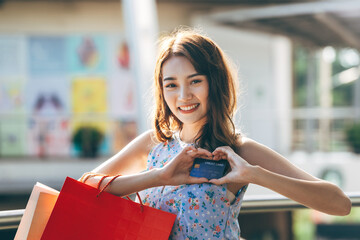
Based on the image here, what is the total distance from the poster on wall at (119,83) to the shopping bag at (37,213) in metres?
9.32

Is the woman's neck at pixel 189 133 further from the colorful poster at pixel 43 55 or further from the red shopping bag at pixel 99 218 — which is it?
the colorful poster at pixel 43 55

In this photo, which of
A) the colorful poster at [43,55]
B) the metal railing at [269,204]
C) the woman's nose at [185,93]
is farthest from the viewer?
the colorful poster at [43,55]

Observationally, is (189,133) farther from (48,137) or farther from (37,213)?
(48,137)

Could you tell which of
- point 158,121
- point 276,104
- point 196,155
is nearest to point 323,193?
point 196,155

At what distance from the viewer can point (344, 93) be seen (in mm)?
38188

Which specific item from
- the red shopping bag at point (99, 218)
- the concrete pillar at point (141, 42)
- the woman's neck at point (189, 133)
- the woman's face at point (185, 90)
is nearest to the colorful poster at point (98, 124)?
the concrete pillar at point (141, 42)

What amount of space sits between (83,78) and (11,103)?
1.60 m

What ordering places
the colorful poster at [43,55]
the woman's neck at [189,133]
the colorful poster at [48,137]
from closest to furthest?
the woman's neck at [189,133] < the colorful poster at [48,137] < the colorful poster at [43,55]

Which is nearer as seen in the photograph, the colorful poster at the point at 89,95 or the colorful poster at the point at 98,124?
the colorful poster at the point at 98,124

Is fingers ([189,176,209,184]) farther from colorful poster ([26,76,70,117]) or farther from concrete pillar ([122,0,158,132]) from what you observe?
colorful poster ([26,76,70,117])

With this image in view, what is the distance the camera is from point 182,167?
5.44 ft

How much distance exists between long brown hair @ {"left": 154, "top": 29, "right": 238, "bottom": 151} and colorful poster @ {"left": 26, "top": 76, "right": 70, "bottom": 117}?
9314 mm

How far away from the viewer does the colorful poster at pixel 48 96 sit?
10.8m

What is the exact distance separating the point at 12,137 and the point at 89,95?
6.05 ft
